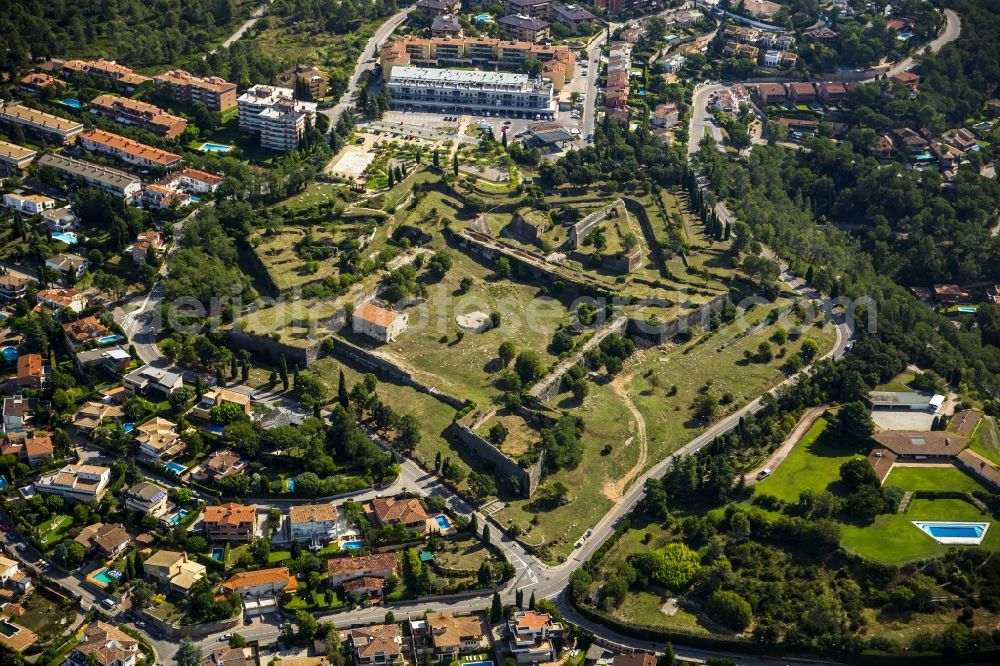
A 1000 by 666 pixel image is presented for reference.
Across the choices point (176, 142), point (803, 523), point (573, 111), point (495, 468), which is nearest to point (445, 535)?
point (495, 468)

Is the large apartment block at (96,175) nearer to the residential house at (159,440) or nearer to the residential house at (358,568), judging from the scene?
the residential house at (159,440)

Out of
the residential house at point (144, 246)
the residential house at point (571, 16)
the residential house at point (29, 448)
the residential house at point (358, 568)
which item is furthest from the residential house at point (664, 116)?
the residential house at point (29, 448)

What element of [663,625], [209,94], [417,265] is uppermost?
[209,94]

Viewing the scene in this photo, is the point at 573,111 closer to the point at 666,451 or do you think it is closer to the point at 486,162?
the point at 486,162

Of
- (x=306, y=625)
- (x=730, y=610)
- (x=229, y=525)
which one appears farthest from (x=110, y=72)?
(x=730, y=610)

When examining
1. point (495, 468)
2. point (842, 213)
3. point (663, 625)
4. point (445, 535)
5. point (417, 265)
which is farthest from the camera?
point (842, 213)

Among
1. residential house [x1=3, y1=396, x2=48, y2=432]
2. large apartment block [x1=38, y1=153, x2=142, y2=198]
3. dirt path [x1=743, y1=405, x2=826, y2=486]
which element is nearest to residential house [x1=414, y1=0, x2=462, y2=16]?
large apartment block [x1=38, y1=153, x2=142, y2=198]
